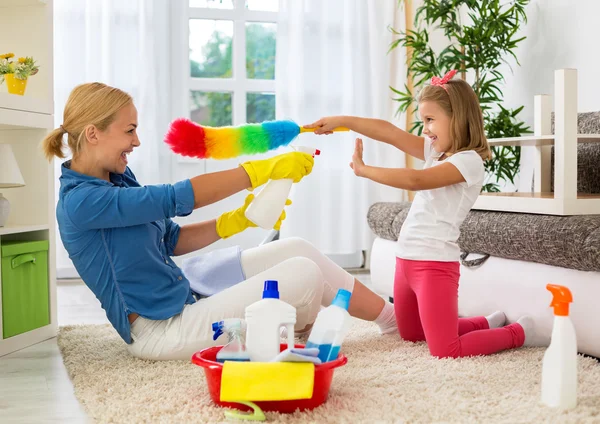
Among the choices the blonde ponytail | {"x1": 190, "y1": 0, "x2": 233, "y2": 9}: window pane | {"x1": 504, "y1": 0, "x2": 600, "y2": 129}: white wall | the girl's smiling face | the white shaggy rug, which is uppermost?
{"x1": 190, "y1": 0, "x2": 233, "y2": 9}: window pane

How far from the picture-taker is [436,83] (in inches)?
76.8

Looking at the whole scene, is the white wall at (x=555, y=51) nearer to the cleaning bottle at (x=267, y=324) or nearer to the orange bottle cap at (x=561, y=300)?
the orange bottle cap at (x=561, y=300)

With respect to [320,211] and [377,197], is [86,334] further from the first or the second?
[377,197]

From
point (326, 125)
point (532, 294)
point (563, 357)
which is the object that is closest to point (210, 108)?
point (326, 125)

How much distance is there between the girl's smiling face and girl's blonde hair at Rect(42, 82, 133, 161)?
81cm

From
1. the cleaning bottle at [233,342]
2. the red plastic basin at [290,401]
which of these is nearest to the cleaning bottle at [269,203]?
the cleaning bottle at [233,342]

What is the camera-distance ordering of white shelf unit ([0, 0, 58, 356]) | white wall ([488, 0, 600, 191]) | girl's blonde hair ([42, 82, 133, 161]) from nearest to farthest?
girl's blonde hair ([42, 82, 133, 161]) → white shelf unit ([0, 0, 58, 356]) → white wall ([488, 0, 600, 191])

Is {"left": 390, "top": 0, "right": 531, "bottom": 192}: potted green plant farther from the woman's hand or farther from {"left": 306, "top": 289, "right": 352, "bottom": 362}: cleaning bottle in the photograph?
{"left": 306, "top": 289, "right": 352, "bottom": 362}: cleaning bottle

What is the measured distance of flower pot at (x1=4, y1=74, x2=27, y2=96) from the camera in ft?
7.38

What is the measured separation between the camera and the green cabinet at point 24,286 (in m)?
2.13

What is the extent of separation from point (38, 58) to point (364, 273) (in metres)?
2.18

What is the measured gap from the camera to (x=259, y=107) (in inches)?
160

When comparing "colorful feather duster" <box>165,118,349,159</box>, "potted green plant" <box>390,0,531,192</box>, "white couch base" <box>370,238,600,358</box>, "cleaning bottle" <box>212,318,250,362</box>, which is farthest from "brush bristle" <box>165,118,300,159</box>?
"potted green plant" <box>390,0,531,192</box>

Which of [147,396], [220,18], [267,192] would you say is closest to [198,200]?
[267,192]
